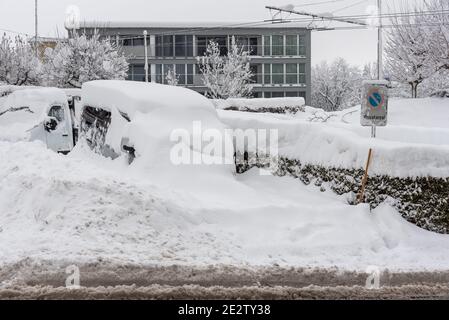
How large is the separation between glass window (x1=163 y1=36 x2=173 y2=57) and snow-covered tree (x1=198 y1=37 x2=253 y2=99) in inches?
155

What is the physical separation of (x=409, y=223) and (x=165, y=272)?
3536 millimetres

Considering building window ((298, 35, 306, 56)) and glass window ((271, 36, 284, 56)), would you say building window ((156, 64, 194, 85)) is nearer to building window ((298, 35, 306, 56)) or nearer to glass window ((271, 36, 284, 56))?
glass window ((271, 36, 284, 56))

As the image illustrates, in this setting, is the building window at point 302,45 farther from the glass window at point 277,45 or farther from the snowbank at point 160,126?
the snowbank at point 160,126

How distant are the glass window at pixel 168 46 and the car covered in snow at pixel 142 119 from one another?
41350 millimetres

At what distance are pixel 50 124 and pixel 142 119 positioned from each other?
5.31m

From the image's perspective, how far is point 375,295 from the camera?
547 cm

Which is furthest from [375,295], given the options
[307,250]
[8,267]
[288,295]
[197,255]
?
[8,267]

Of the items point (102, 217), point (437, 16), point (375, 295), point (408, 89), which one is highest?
point (437, 16)

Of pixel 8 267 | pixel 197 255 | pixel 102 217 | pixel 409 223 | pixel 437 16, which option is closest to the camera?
pixel 8 267

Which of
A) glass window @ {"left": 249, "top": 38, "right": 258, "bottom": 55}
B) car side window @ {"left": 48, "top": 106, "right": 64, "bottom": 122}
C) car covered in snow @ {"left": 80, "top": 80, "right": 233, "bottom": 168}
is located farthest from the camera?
glass window @ {"left": 249, "top": 38, "right": 258, "bottom": 55}

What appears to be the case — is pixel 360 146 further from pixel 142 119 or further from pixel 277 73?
pixel 277 73

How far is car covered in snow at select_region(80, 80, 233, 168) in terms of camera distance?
905 cm

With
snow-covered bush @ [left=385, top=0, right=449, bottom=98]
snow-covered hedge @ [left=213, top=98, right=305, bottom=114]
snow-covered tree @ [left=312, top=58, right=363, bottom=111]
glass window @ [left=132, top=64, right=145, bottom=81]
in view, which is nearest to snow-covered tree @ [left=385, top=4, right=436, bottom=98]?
snow-covered bush @ [left=385, top=0, right=449, bottom=98]
